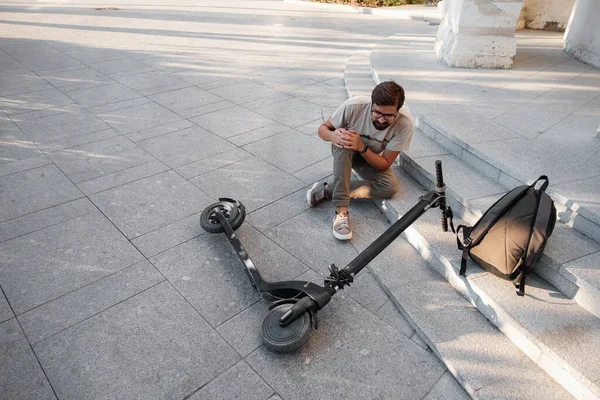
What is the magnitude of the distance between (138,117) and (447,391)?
4593mm

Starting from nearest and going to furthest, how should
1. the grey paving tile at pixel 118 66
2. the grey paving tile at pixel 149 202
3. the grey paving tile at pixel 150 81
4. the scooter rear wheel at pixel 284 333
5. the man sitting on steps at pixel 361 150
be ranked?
the scooter rear wheel at pixel 284 333
the man sitting on steps at pixel 361 150
the grey paving tile at pixel 149 202
the grey paving tile at pixel 150 81
the grey paving tile at pixel 118 66

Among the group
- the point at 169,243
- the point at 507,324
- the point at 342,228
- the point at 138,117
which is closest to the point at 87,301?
the point at 169,243

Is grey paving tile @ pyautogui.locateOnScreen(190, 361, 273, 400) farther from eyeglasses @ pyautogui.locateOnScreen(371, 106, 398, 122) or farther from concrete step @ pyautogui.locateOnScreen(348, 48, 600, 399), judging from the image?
eyeglasses @ pyautogui.locateOnScreen(371, 106, 398, 122)

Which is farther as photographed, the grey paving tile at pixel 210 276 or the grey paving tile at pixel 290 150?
the grey paving tile at pixel 290 150

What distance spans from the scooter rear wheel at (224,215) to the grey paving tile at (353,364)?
102 cm

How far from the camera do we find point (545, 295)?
2457 millimetres

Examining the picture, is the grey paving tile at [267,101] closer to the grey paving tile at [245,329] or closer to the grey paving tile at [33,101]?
the grey paving tile at [33,101]

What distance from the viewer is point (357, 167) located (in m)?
3.56

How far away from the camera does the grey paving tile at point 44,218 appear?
3133mm

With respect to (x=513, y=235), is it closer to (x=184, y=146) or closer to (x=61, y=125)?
(x=184, y=146)

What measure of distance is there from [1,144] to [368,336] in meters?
4.35

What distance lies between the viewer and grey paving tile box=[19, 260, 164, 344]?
2.39 meters

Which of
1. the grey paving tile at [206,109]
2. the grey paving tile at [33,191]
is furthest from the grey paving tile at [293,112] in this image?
the grey paving tile at [33,191]

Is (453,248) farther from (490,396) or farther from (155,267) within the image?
(155,267)
